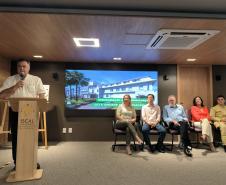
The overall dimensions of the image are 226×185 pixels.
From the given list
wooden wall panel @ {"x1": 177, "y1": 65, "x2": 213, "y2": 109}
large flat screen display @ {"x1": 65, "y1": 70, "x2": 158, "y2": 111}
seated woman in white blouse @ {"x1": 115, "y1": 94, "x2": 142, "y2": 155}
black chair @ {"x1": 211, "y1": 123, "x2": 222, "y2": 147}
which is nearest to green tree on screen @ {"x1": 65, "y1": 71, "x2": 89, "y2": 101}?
large flat screen display @ {"x1": 65, "y1": 70, "x2": 158, "y2": 111}

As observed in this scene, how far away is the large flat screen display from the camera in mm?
5777

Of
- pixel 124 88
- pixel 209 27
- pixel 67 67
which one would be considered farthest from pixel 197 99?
pixel 67 67

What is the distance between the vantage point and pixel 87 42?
3859 millimetres

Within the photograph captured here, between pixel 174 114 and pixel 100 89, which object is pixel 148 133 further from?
pixel 100 89

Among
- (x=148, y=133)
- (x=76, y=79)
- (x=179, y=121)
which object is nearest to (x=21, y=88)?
(x=148, y=133)

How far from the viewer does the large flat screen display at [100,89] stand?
5.78 metres

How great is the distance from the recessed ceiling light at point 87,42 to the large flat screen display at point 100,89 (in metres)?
1.77

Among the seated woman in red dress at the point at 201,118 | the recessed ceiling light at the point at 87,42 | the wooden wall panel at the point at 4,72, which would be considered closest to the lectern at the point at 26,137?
the recessed ceiling light at the point at 87,42

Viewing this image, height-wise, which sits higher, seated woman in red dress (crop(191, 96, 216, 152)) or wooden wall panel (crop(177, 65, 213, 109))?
wooden wall panel (crop(177, 65, 213, 109))

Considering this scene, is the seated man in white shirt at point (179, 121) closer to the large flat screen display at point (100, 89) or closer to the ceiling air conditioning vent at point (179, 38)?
the large flat screen display at point (100, 89)

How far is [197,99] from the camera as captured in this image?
17.3ft

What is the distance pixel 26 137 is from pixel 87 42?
1.91 meters

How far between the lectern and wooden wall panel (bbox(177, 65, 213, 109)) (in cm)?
422

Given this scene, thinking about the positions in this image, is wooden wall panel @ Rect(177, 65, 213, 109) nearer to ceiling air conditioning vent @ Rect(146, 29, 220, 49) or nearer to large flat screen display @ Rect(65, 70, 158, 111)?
large flat screen display @ Rect(65, 70, 158, 111)
